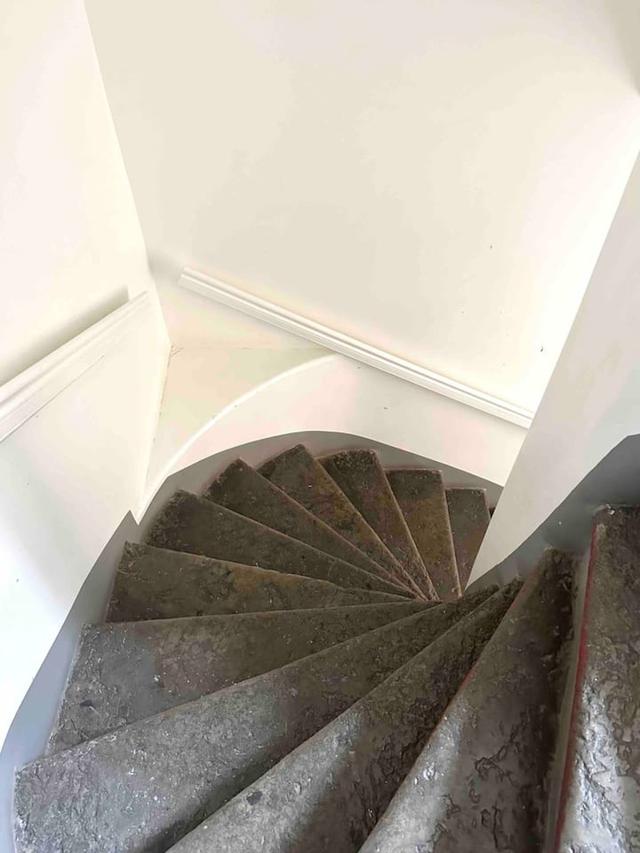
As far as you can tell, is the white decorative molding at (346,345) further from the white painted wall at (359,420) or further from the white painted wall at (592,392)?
the white painted wall at (592,392)

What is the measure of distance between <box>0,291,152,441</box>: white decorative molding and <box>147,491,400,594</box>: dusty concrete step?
0.84 metres

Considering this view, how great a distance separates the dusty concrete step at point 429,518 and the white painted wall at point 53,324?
1.65m

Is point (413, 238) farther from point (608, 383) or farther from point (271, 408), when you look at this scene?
point (608, 383)

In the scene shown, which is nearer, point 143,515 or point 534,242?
point 534,242

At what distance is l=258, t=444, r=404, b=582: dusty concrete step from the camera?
114 inches

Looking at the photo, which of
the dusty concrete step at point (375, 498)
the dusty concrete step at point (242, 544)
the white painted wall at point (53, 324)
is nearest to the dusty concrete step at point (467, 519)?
the dusty concrete step at point (375, 498)

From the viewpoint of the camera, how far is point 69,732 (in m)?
1.68

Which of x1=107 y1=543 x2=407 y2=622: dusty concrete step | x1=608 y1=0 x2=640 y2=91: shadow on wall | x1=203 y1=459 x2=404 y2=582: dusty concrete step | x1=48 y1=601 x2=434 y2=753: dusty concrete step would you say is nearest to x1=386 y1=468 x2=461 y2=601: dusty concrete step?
x1=203 y1=459 x2=404 y2=582: dusty concrete step

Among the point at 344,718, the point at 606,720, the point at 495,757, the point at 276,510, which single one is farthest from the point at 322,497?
the point at 606,720

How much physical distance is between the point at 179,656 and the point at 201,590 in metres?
0.36

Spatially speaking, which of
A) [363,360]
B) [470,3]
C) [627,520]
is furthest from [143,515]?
[470,3]

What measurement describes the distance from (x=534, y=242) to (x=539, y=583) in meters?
1.29

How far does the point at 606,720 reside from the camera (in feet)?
2.97

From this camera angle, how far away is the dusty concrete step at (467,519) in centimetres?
334
